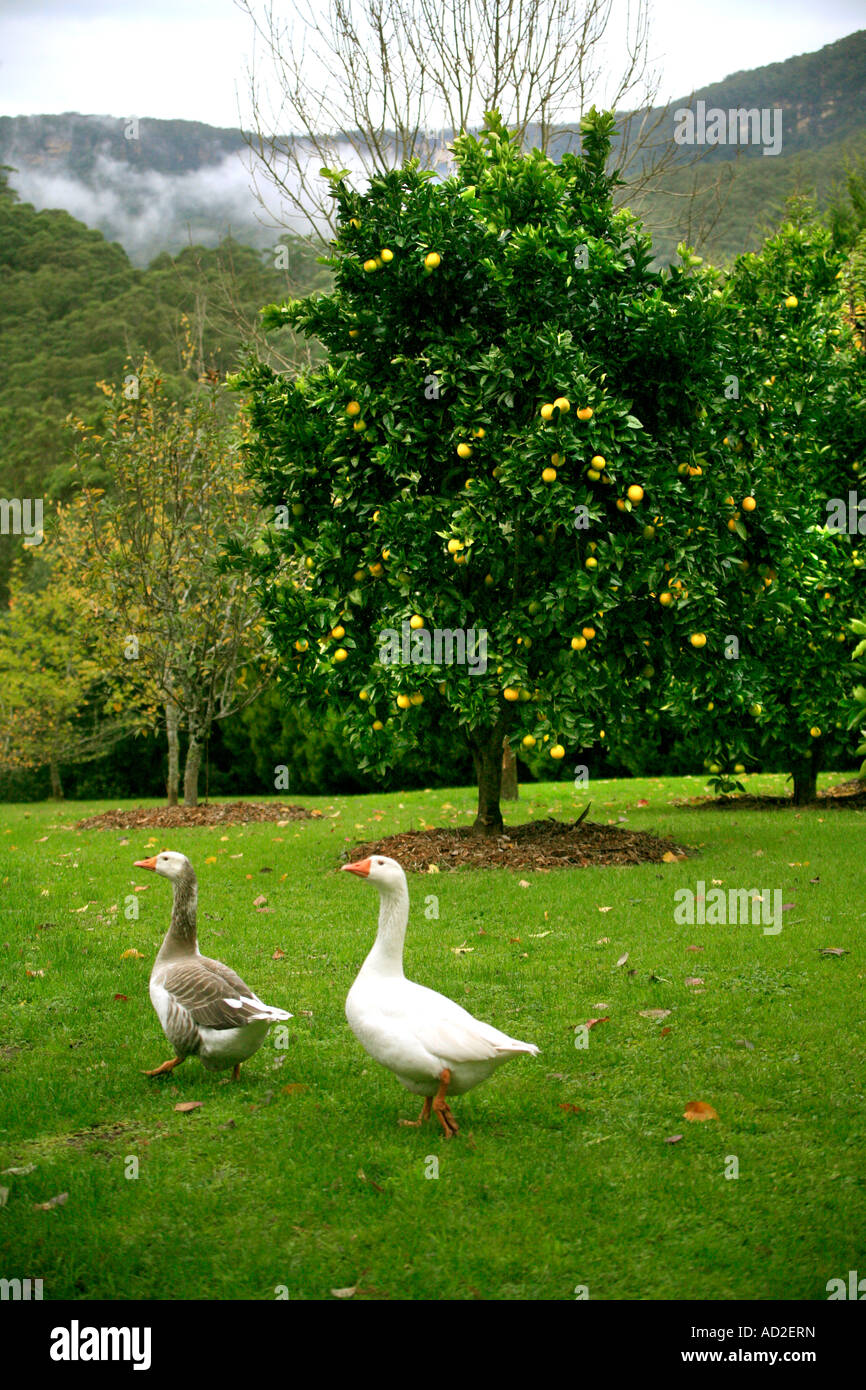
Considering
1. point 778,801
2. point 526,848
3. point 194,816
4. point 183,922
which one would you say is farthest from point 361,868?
point 778,801

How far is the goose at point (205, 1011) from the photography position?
487 centimetres

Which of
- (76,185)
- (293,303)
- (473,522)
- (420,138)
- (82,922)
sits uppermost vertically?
(76,185)

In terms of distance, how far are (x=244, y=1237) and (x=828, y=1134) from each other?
2.53 m

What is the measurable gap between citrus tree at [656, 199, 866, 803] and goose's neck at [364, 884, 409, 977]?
6.73m

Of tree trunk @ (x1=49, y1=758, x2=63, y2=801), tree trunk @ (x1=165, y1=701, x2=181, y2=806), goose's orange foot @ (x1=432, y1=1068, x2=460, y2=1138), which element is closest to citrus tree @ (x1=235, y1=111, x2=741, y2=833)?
goose's orange foot @ (x1=432, y1=1068, x2=460, y2=1138)

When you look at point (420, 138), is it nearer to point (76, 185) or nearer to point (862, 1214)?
point (862, 1214)

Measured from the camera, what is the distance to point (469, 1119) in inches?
188

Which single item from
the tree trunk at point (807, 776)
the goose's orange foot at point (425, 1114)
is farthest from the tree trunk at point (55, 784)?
the goose's orange foot at point (425, 1114)

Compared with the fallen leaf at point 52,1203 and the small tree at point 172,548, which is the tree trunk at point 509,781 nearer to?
the small tree at point 172,548

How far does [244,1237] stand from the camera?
148 inches

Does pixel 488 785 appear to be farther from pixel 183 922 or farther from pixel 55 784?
pixel 55 784

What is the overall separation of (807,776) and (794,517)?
5.27m

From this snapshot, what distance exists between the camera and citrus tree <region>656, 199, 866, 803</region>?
1077cm

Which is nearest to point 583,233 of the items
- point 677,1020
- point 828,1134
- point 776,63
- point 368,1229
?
point 677,1020
